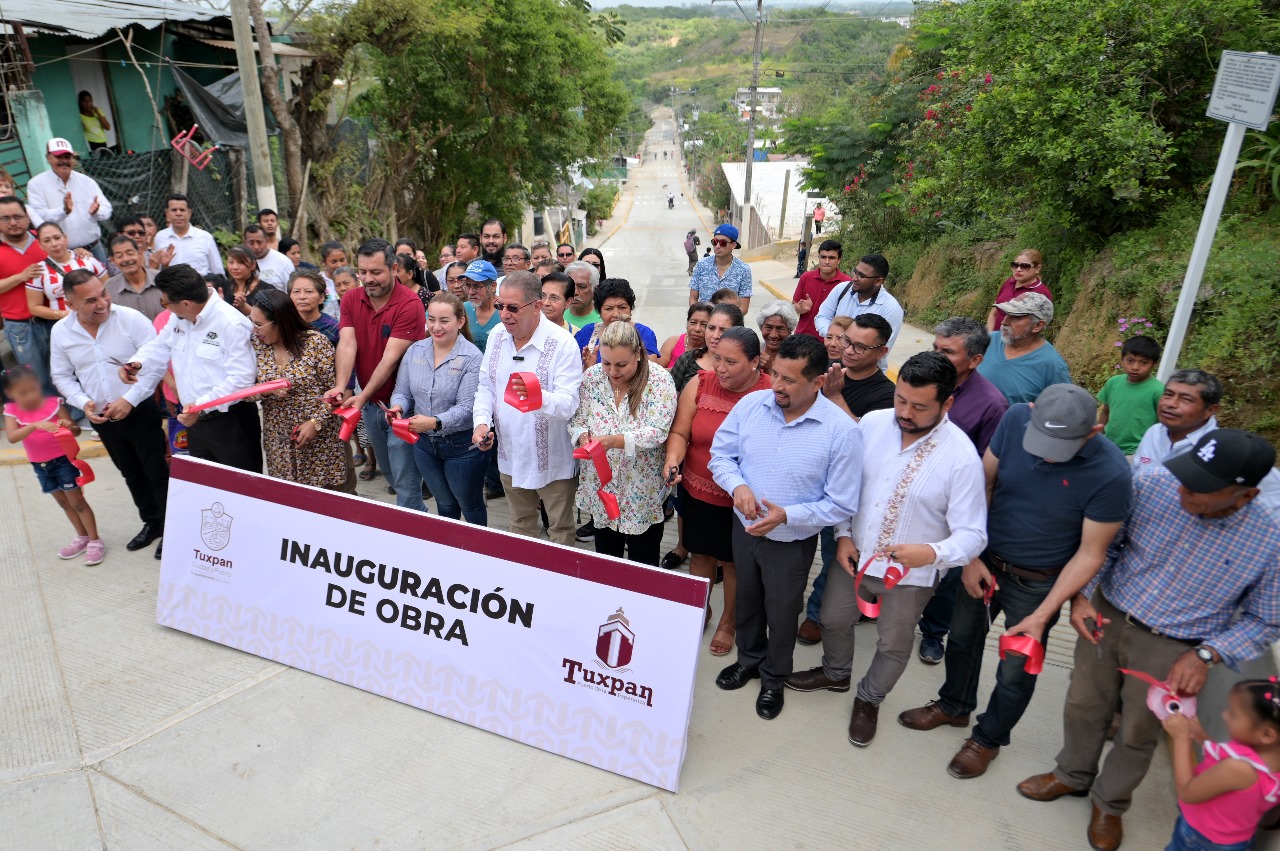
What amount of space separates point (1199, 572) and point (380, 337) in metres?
4.54

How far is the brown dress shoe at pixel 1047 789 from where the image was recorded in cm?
329

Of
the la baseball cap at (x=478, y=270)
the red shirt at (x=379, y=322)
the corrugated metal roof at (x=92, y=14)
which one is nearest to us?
the red shirt at (x=379, y=322)

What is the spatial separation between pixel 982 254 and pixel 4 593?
1284 centimetres

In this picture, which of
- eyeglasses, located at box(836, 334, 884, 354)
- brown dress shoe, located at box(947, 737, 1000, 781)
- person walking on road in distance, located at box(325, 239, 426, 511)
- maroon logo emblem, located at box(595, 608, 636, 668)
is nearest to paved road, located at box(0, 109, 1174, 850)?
brown dress shoe, located at box(947, 737, 1000, 781)

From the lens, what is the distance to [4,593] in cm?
480

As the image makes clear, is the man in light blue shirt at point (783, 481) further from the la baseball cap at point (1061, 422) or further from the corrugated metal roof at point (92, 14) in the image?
the corrugated metal roof at point (92, 14)

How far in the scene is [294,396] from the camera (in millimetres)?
4625

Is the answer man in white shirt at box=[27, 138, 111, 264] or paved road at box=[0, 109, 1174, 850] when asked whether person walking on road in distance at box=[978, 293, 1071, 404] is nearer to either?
paved road at box=[0, 109, 1174, 850]

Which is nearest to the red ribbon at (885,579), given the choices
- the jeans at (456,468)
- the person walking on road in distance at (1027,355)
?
the person walking on road in distance at (1027,355)

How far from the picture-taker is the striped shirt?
2.59m

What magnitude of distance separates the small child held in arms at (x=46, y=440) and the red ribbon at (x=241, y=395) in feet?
3.43

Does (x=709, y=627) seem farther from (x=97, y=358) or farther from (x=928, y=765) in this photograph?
(x=97, y=358)

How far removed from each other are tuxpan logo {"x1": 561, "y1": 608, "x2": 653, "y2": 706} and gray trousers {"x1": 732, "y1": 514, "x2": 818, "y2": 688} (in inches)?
29.3

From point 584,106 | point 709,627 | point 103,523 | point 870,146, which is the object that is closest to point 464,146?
point 584,106
